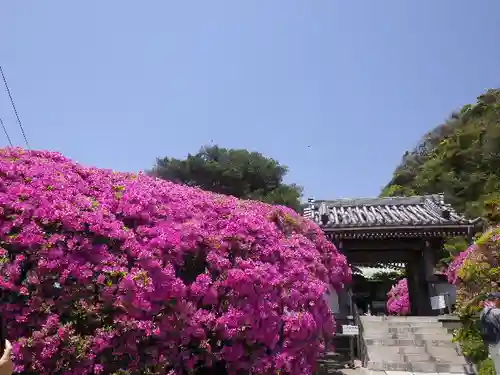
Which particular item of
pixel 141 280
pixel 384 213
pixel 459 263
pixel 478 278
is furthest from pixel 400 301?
pixel 141 280

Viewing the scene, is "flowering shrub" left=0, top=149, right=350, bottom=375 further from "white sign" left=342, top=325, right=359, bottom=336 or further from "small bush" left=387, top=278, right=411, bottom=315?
"small bush" left=387, top=278, right=411, bottom=315

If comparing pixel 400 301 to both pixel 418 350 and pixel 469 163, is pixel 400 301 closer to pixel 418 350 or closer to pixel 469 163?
pixel 418 350

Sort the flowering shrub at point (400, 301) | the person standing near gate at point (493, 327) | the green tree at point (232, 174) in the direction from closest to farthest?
the person standing near gate at point (493, 327)
the flowering shrub at point (400, 301)
the green tree at point (232, 174)

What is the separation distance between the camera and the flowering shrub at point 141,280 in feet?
15.4

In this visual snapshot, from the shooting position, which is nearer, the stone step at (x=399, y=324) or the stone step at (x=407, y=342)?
the stone step at (x=407, y=342)

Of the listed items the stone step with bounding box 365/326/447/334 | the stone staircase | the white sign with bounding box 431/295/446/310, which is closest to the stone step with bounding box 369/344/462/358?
the stone staircase

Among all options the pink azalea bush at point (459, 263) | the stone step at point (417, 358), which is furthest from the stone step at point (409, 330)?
the pink azalea bush at point (459, 263)

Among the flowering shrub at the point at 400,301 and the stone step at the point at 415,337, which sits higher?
A: the flowering shrub at the point at 400,301

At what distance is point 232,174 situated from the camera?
39.1 metres

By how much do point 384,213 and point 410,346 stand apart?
589 centimetres

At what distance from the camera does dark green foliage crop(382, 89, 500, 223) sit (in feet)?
98.8

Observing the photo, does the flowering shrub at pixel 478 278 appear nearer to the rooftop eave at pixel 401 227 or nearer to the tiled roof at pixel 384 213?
the rooftop eave at pixel 401 227

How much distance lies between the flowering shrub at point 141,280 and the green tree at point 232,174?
3091cm

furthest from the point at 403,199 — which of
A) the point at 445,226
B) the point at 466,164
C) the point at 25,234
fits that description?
the point at 466,164
